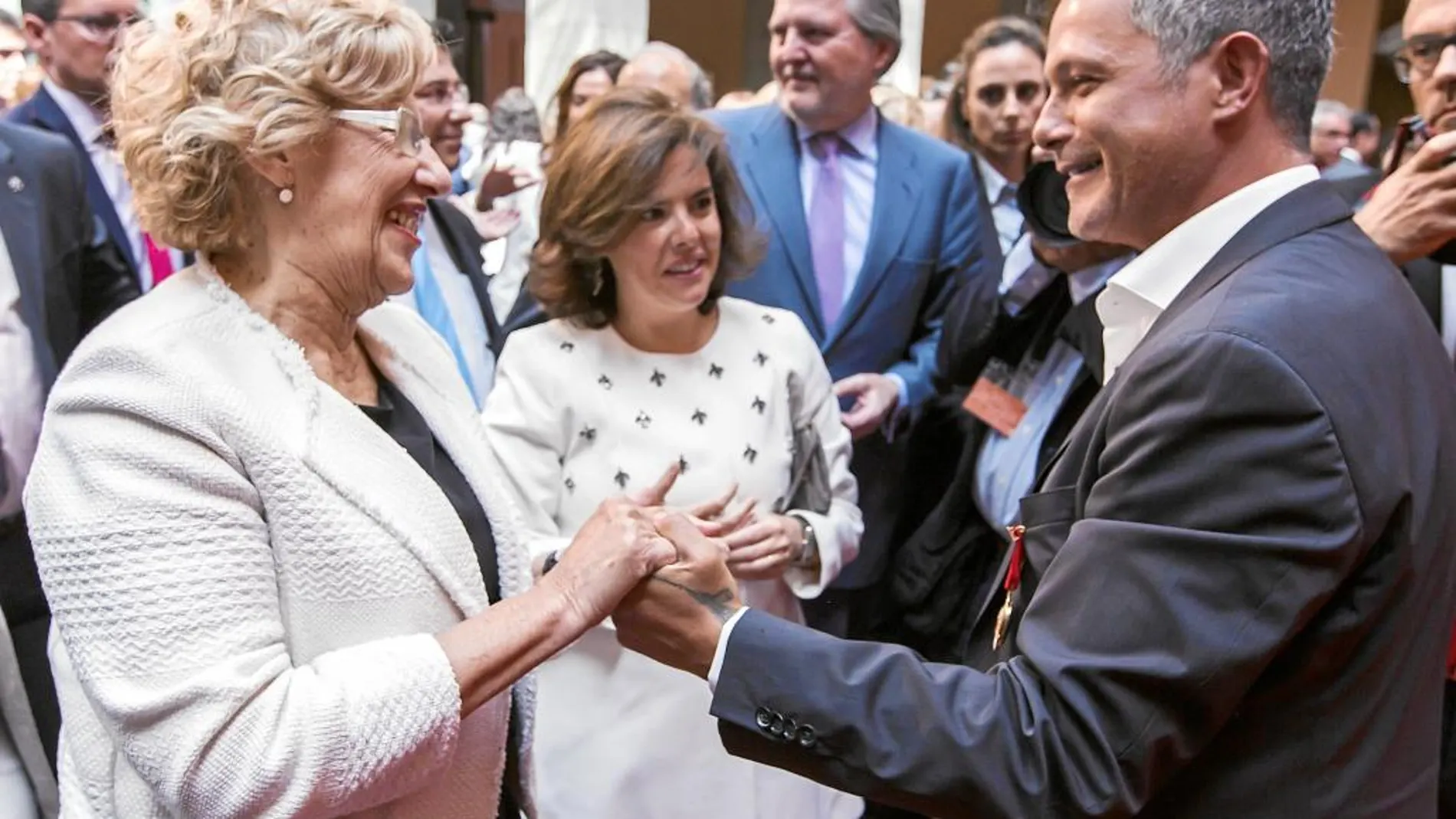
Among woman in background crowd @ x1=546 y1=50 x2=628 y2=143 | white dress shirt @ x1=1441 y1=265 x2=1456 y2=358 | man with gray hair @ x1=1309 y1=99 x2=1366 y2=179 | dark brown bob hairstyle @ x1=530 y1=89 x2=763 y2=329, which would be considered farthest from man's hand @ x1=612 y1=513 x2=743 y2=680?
man with gray hair @ x1=1309 y1=99 x2=1366 y2=179

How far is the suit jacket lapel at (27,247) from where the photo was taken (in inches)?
101

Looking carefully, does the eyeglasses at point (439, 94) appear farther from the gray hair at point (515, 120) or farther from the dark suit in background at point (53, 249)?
the gray hair at point (515, 120)

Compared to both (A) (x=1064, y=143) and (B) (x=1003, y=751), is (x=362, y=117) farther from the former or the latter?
(B) (x=1003, y=751)

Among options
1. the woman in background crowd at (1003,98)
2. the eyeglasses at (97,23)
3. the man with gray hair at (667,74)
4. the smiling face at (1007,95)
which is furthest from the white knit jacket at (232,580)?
the man with gray hair at (667,74)

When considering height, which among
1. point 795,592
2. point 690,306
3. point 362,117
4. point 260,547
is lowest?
point 795,592

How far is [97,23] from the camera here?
325 cm

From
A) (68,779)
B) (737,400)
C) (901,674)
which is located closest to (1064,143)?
(901,674)

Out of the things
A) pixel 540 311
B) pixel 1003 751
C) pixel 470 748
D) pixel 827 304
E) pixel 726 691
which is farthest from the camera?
pixel 827 304

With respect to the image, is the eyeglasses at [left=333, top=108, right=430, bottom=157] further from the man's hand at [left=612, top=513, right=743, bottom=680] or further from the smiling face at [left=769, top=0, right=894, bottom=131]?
the smiling face at [left=769, top=0, right=894, bottom=131]

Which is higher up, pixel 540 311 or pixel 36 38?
pixel 36 38

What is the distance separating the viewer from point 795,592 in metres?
2.45

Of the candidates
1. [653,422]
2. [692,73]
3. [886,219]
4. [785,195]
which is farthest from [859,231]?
[692,73]

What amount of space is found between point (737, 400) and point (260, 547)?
1.15 metres

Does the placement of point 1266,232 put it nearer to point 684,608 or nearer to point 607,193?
point 684,608
